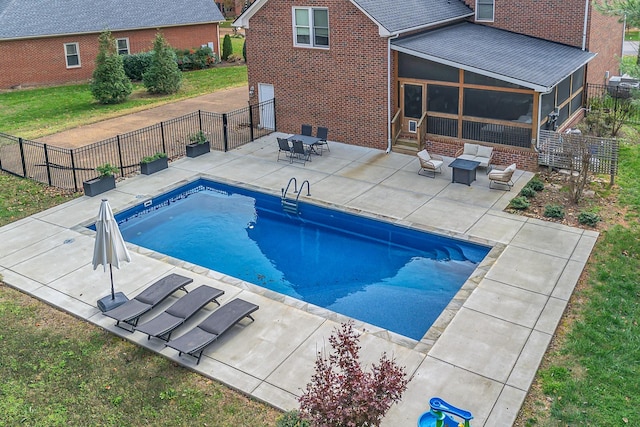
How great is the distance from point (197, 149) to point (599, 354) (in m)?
15.0

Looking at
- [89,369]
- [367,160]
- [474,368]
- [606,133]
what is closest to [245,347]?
[89,369]

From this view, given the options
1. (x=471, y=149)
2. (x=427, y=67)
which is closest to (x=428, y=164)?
(x=471, y=149)

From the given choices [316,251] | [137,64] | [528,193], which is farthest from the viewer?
[137,64]

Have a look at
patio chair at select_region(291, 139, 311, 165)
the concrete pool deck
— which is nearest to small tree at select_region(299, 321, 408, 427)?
the concrete pool deck

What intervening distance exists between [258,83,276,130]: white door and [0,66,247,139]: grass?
7.98m

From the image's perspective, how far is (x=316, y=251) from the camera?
15.4m

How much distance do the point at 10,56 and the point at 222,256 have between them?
25844mm

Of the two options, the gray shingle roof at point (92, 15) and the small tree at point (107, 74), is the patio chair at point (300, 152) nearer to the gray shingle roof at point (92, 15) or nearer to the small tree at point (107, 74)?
the small tree at point (107, 74)

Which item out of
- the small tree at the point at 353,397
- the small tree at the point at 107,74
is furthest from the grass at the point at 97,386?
the small tree at the point at 107,74

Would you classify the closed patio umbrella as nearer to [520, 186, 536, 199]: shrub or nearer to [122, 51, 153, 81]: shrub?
[520, 186, 536, 199]: shrub

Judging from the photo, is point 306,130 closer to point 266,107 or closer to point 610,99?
point 266,107

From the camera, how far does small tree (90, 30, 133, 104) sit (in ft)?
97.1

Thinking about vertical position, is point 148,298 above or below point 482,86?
below

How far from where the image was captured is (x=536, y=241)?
1434 centimetres
